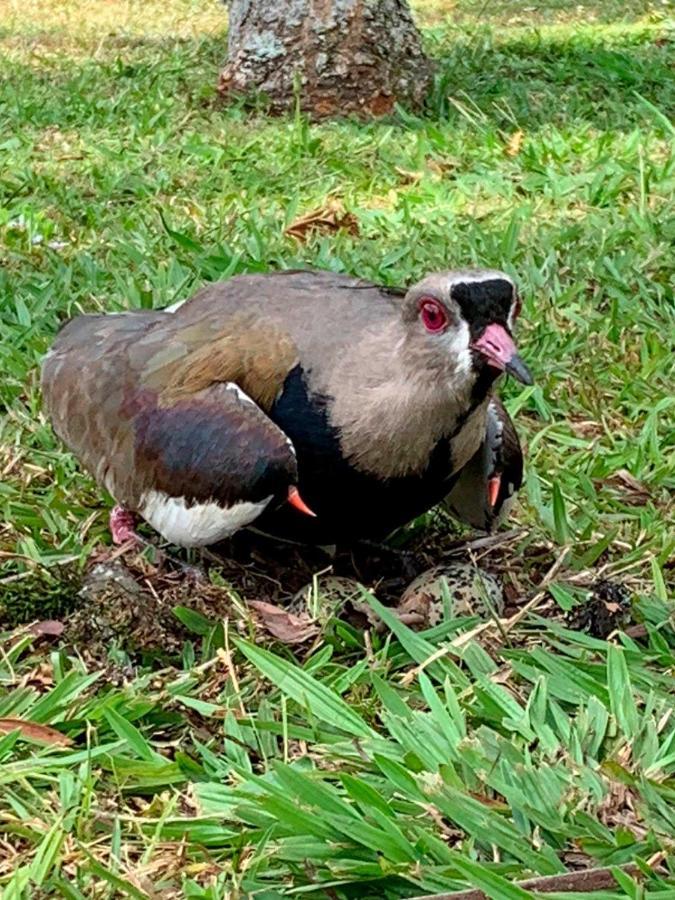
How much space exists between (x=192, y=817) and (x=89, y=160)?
430cm

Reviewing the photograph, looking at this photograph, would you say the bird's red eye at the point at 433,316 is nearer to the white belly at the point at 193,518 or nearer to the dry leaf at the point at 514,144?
the white belly at the point at 193,518

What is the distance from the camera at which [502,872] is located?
235 cm

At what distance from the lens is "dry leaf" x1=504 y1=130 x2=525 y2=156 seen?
6318 millimetres

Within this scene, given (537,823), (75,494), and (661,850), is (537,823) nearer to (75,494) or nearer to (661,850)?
(661,850)

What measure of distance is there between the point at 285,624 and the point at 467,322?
78cm

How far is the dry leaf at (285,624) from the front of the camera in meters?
3.20

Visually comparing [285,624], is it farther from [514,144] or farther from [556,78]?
[556,78]

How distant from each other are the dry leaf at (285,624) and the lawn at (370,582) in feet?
0.08

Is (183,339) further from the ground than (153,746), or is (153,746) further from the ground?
(183,339)

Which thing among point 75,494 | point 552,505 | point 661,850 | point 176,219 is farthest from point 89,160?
point 661,850

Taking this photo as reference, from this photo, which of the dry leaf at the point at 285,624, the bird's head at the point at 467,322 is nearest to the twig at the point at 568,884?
the dry leaf at the point at 285,624

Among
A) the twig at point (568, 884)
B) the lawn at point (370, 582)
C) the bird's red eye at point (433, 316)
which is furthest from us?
the bird's red eye at point (433, 316)

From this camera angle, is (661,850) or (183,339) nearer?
(661,850)

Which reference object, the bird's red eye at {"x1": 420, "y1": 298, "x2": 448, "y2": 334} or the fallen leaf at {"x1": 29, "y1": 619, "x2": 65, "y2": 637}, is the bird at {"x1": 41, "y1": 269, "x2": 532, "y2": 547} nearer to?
the bird's red eye at {"x1": 420, "y1": 298, "x2": 448, "y2": 334}
